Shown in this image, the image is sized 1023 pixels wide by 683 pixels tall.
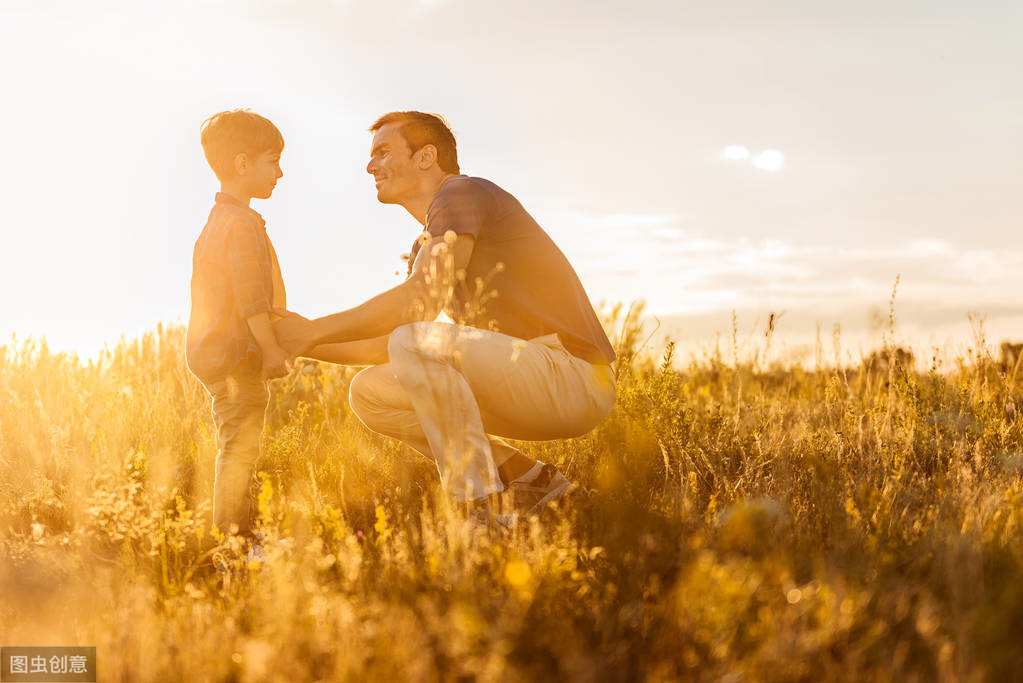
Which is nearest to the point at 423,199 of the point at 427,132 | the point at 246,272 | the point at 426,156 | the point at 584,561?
the point at 426,156

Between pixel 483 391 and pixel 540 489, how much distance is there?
67cm

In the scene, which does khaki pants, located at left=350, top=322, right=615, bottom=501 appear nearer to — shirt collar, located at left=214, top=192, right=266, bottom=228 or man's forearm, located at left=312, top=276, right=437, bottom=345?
man's forearm, located at left=312, top=276, right=437, bottom=345

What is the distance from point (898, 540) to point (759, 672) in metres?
1.25

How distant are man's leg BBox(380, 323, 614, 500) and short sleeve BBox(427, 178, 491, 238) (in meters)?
0.45

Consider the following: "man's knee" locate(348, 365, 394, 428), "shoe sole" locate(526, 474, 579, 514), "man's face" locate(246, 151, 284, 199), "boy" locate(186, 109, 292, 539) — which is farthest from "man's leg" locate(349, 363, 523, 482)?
"man's face" locate(246, 151, 284, 199)

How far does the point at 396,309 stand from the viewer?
3541 millimetres

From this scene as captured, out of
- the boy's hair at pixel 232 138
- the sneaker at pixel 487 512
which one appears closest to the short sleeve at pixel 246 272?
the boy's hair at pixel 232 138

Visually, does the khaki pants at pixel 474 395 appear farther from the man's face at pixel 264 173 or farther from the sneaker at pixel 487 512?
the man's face at pixel 264 173

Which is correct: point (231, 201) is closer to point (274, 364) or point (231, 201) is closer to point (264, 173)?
point (264, 173)

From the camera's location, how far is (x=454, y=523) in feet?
8.25

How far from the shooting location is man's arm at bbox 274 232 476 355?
11.2 feet

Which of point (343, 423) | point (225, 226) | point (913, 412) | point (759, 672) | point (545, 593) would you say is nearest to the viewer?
point (759, 672)

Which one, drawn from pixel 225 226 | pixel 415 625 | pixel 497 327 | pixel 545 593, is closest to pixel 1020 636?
pixel 545 593

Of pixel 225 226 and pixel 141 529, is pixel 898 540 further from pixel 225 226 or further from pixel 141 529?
pixel 225 226
